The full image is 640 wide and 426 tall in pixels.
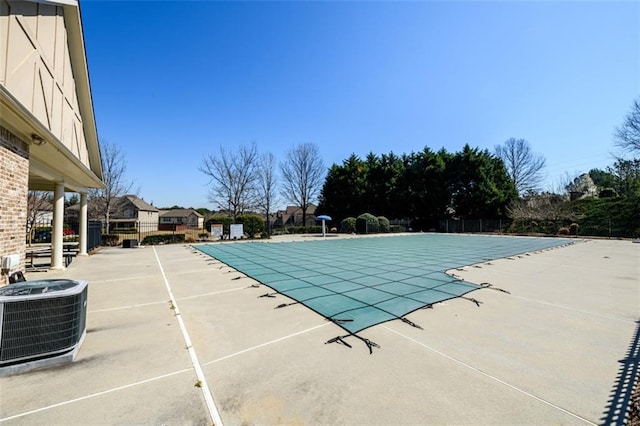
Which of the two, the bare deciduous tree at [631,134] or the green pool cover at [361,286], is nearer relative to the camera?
the green pool cover at [361,286]

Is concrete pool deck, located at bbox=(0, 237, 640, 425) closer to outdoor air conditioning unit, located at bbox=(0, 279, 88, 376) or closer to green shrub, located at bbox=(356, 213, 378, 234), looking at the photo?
outdoor air conditioning unit, located at bbox=(0, 279, 88, 376)

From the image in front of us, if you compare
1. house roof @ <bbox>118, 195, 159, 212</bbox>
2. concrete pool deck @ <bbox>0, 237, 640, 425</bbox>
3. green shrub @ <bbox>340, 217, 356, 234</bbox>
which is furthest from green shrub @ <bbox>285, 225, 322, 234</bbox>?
house roof @ <bbox>118, 195, 159, 212</bbox>

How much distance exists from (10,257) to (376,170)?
111 ft

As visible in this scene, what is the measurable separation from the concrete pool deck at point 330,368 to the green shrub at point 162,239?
14714 mm

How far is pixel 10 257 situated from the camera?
423 centimetres

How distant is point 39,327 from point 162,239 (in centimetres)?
1722

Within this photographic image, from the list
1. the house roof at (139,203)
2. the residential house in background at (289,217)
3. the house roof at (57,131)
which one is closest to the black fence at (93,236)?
the house roof at (57,131)

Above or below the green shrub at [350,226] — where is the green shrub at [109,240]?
below

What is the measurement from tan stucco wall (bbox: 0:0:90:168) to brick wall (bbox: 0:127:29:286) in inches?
29.7

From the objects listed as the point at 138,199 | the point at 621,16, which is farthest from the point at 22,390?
Answer: the point at 138,199

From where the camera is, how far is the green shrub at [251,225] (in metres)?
22.2

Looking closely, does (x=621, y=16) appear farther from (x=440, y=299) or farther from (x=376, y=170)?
(x=376, y=170)

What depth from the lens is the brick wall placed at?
424 centimetres

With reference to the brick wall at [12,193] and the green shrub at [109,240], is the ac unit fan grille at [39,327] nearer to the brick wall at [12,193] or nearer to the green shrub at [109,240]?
the brick wall at [12,193]
